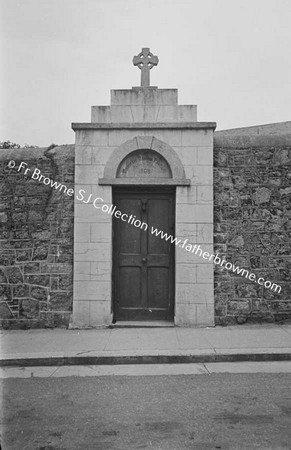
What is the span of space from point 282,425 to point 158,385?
1.53 m

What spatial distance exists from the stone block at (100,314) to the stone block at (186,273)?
4.24ft

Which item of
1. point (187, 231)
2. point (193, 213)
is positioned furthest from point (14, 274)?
point (193, 213)

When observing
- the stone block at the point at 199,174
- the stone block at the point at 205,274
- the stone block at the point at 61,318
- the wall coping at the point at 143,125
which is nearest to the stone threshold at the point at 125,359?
the stone block at the point at 61,318

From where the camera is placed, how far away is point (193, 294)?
23.7 feet

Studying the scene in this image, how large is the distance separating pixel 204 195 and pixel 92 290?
2.52 meters

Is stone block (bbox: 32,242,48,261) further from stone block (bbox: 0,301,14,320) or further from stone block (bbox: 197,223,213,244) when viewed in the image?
stone block (bbox: 197,223,213,244)

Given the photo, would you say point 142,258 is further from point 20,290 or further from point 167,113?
point 167,113

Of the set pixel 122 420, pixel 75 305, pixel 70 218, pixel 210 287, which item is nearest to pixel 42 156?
pixel 70 218

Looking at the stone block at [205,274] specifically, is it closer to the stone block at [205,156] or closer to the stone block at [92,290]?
the stone block at [92,290]

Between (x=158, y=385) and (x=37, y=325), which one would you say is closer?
(x=158, y=385)

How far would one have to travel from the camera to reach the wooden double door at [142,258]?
748 cm

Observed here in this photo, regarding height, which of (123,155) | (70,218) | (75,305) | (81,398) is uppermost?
(123,155)

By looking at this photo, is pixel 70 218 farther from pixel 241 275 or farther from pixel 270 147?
pixel 270 147

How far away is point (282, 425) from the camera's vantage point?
3705 mm
